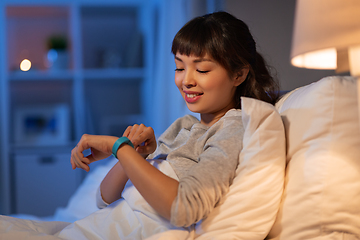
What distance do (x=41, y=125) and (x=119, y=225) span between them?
7.66 ft

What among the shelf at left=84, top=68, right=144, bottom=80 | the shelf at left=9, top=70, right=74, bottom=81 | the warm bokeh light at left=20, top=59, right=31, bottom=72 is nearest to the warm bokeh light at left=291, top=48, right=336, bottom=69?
the shelf at left=84, top=68, right=144, bottom=80

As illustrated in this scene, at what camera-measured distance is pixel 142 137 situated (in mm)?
956

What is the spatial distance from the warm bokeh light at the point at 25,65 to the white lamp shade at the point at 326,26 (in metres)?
2.60

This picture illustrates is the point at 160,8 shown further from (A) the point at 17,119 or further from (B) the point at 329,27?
(B) the point at 329,27

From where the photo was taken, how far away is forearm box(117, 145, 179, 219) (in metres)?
0.74

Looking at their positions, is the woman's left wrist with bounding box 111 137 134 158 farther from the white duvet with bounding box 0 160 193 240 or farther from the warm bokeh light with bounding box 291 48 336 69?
the warm bokeh light with bounding box 291 48 336 69

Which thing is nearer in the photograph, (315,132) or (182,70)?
(315,132)

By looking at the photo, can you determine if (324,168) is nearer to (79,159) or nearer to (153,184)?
(153,184)

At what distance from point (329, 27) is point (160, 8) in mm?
2193

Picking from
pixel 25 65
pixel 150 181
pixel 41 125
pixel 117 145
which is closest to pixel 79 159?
pixel 117 145

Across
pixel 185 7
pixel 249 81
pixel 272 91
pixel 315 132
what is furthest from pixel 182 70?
pixel 185 7

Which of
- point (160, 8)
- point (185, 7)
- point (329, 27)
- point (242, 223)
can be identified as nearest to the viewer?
point (329, 27)

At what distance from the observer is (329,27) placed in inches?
26.3

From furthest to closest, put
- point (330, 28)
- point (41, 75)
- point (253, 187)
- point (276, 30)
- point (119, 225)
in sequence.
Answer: point (41, 75)
point (276, 30)
point (119, 225)
point (253, 187)
point (330, 28)
